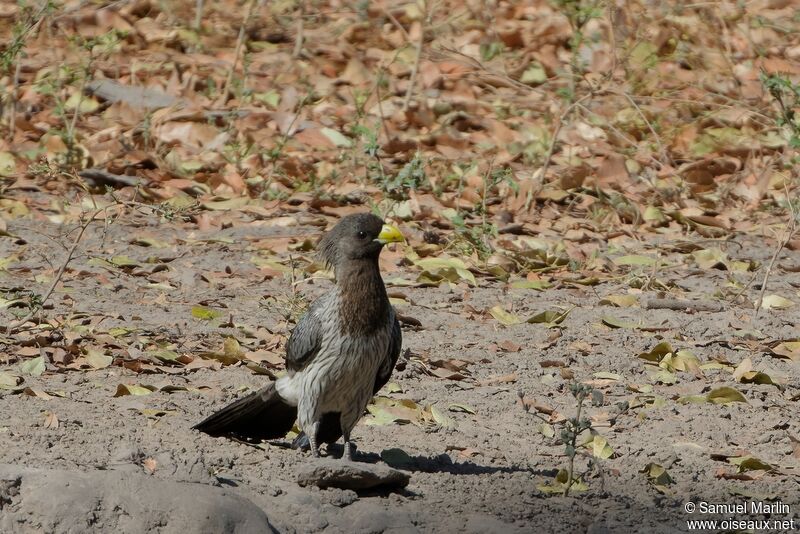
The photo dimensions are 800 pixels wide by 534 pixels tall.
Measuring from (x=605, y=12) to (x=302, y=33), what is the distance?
3239 millimetres

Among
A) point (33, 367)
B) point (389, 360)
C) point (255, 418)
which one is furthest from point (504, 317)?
point (33, 367)

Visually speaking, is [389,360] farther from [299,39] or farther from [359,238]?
[299,39]

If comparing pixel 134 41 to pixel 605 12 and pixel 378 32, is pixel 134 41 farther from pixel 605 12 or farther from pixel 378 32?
pixel 605 12

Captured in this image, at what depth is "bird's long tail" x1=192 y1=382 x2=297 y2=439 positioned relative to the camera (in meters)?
5.68

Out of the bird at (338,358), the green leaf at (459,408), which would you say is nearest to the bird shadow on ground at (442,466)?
the bird at (338,358)

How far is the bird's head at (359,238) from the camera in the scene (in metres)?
5.85

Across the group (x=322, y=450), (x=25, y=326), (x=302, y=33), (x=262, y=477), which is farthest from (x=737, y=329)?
(x=302, y=33)

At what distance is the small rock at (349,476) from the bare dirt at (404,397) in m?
0.06

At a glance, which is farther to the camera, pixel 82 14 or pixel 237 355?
pixel 82 14

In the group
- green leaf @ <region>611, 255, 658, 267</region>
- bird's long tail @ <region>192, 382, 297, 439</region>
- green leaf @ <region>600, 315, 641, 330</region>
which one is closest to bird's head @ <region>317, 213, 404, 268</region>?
bird's long tail @ <region>192, 382, 297, 439</region>

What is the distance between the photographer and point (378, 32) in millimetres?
13984

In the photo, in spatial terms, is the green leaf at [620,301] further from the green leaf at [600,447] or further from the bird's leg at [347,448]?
the bird's leg at [347,448]

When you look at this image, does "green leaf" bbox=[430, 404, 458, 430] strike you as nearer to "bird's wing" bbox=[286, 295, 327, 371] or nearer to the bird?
the bird

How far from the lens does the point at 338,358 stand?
5.68 meters
